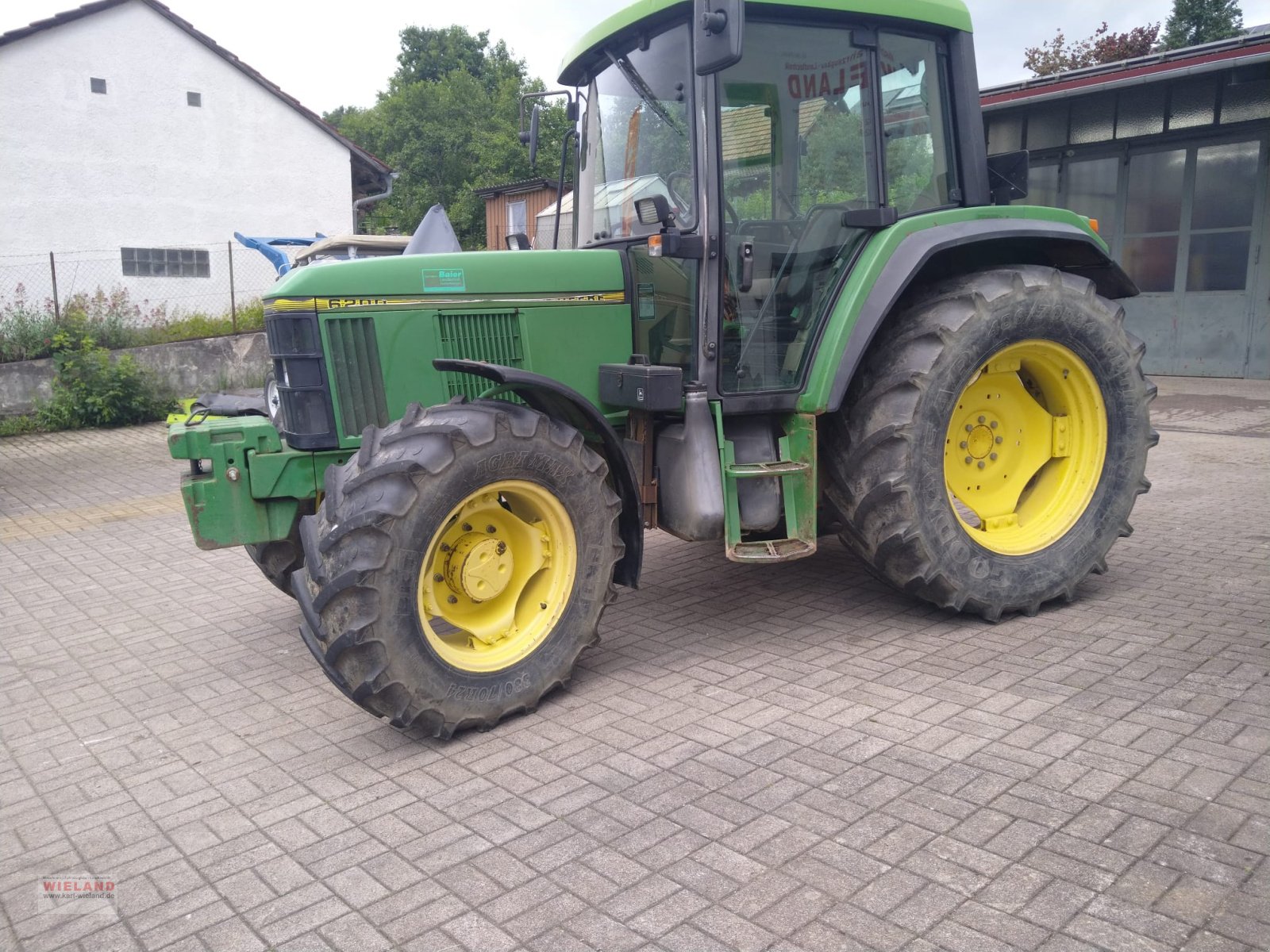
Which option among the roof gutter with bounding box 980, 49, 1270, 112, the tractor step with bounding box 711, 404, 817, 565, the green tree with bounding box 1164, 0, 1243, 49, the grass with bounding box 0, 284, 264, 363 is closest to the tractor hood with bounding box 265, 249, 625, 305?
the tractor step with bounding box 711, 404, 817, 565

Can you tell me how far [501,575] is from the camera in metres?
3.90

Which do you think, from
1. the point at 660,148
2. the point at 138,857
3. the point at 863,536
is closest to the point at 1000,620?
the point at 863,536

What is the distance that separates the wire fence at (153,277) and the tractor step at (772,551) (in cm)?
1301

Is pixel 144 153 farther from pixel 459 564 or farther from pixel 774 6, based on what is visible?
pixel 459 564

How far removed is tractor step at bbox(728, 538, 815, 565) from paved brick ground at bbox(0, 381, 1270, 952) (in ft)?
1.53

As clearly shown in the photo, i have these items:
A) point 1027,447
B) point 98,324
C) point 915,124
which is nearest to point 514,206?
point 98,324

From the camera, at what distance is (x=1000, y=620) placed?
4766 millimetres

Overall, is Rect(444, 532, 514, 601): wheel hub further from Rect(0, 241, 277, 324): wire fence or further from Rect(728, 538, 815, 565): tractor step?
Rect(0, 241, 277, 324): wire fence

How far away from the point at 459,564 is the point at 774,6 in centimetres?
261

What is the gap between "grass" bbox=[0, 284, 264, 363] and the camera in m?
12.8

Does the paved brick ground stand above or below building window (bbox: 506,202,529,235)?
below

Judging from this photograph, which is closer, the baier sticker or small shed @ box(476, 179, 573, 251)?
the baier sticker

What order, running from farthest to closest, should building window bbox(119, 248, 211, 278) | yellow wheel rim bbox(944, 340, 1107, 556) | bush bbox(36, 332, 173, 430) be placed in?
1. building window bbox(119, 248, 211, 278)
2. bush bbox(36, 332, 173, 430)
3. yellow wheel rim bbox(944, 340, 1107, 556)

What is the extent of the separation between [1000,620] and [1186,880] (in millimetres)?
2178
